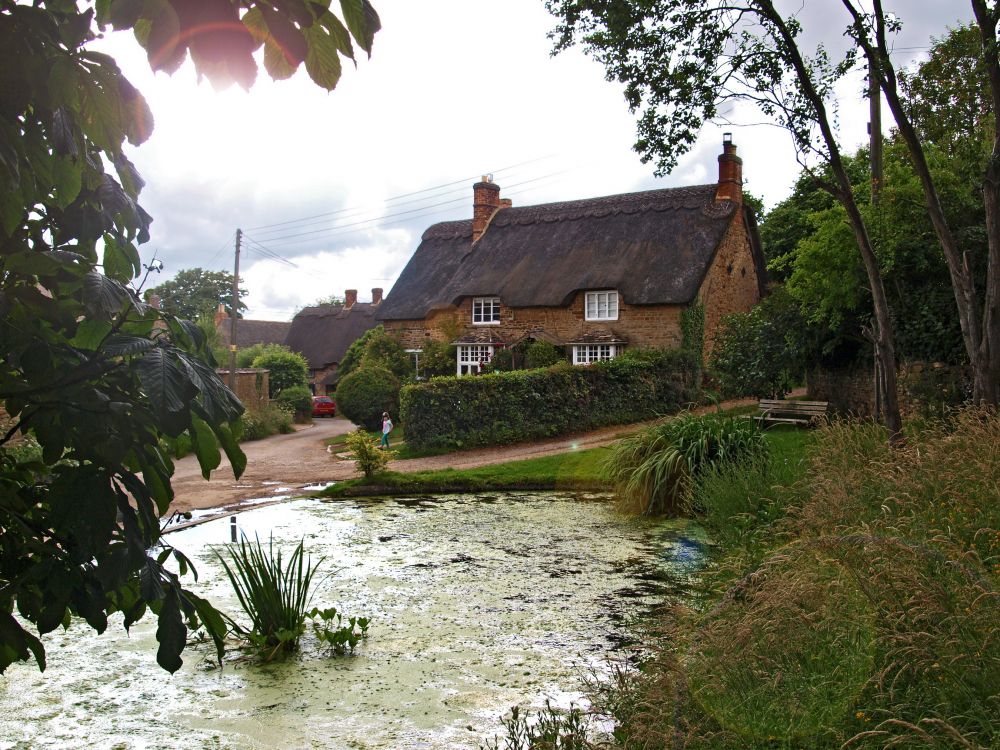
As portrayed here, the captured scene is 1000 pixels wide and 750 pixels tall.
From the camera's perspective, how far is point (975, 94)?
1667cm

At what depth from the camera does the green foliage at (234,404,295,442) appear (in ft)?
95.3

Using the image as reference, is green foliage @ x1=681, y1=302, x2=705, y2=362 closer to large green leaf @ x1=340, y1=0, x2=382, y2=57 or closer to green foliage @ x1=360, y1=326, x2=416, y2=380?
green foliage @ x1=360, y1=326, x2=416, y2=380

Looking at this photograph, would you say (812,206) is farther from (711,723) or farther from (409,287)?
(711,723)

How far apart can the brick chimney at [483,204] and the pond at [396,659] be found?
25.7 metres

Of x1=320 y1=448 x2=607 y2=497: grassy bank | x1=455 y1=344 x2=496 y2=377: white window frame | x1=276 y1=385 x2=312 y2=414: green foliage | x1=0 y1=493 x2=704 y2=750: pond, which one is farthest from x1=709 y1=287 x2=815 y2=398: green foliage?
x1=276 y1=385 x2=312 y2=414: green foliage

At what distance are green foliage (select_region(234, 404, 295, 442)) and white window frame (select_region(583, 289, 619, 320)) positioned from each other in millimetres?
12018

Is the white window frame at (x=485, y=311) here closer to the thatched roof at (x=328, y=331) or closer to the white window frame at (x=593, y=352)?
the white window frame at (x=593, y=352)

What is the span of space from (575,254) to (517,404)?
11.0m

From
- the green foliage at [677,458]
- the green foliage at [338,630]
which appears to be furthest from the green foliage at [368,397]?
the green foliage at [338,630]

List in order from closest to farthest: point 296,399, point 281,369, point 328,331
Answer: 1. point 296,399
2. point 281,369
3. point 328,331

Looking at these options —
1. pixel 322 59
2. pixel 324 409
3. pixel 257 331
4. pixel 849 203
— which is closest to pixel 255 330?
pixel 257 331

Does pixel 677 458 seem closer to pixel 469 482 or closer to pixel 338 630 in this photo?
pixel 469 482

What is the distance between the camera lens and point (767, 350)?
2048cm

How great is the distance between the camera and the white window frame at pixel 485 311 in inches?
1273
